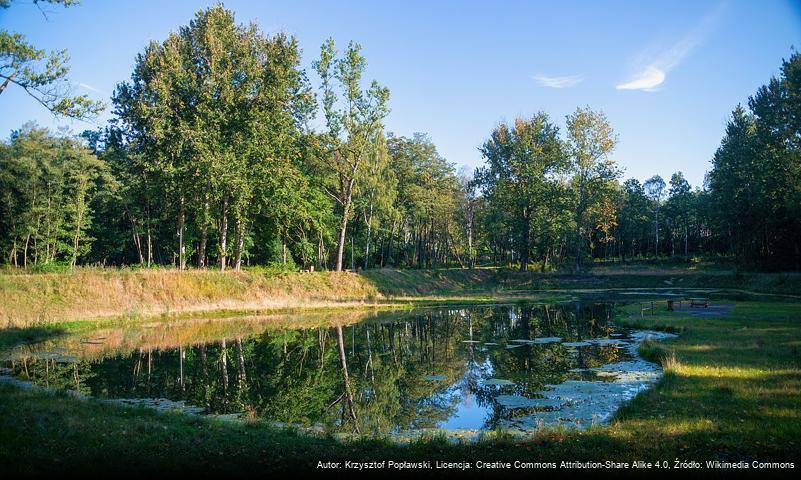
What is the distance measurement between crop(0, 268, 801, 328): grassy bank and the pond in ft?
11.9

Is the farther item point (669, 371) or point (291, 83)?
point (291, 83)

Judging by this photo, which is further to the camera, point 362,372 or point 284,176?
point 284,176

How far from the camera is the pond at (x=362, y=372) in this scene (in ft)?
45.5

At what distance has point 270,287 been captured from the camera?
4478 cm

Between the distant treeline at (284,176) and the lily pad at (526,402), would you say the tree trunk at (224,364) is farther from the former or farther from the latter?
the distant treeline at (284,176)

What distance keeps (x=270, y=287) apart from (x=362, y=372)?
26727 millimetres

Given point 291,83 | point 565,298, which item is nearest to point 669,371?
point 565,298

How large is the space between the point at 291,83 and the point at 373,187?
2210 cm

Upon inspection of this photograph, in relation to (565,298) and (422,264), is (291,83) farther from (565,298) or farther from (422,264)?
(422,264)

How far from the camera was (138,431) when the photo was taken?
10.5 meters

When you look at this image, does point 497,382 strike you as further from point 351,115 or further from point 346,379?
point 351,115

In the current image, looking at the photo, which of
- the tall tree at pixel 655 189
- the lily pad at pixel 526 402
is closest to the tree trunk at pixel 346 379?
the lily pad at pixel 526 402

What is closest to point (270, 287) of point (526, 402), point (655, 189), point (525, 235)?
point (526, 402)

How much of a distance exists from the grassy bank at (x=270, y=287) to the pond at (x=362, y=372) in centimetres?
364
